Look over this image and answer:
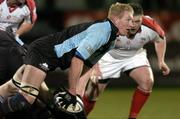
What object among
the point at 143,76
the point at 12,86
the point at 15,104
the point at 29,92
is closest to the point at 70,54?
the point at 29,92

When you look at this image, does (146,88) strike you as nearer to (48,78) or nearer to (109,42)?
(109,42)

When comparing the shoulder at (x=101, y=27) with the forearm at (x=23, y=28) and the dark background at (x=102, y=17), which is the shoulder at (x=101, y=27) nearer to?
the forearm at (x=23, y=28)

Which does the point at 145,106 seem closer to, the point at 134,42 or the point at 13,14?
the point at 134,42

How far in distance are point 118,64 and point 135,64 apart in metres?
0.35

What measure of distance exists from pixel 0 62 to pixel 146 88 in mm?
1864

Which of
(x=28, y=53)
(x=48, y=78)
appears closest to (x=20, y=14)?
(x=28, y=53)

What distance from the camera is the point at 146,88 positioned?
9594 millimetres

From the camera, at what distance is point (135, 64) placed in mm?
9719

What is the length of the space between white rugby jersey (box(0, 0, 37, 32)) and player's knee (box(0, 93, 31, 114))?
5.87 feet

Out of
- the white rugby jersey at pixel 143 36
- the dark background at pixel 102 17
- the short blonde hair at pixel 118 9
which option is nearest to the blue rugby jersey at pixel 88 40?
the short blonde hair at pixel 118 9

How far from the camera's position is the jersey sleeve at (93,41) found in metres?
7.55

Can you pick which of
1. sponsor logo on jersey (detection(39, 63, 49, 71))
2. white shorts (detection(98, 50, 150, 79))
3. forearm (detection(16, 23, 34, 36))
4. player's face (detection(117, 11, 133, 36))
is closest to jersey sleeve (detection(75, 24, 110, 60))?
player's face (detection(117, 11, 133, 36))

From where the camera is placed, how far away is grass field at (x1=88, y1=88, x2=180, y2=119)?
36.0 ft

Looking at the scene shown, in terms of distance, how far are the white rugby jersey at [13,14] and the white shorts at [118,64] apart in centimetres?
109
